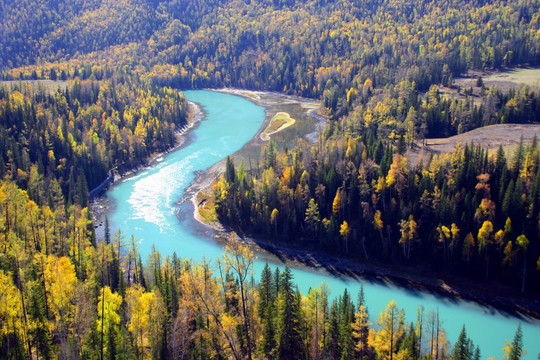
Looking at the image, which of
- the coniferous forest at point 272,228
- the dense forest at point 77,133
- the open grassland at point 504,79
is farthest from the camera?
the open grassland at point 504,79

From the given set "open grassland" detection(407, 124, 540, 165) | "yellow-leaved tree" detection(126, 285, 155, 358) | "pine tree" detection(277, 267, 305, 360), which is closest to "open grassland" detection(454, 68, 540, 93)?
"open grassland" detection(407, 124, 540, 165)

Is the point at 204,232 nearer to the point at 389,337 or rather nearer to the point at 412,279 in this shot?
the point at 412,279

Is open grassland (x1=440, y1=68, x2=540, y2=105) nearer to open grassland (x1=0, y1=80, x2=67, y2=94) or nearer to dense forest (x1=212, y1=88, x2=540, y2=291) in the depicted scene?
dense forest (x1=212, y1=88, x2=540, y2=291)

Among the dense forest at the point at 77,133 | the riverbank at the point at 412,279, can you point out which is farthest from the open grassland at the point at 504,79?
the dense forest at the point at 77,133

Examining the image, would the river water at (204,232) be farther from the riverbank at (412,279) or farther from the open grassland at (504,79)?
the open grassland at (504,79)

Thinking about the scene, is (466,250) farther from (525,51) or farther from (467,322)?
(525,51)

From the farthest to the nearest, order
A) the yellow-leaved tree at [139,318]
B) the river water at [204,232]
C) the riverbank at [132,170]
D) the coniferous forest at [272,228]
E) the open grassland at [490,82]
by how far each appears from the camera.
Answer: the open grassland at [490,82], the riverbank at [132,170], the river water at [204,232], the coniferous forest at [272,228], the yellow-leaved tree at [139,318]
